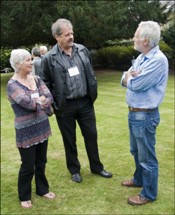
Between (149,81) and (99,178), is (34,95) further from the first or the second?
(99,178)

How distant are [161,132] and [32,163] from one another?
10.00 feet

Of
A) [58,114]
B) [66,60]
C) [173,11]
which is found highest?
[173,11]

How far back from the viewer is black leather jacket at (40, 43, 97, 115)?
3574 millimetres

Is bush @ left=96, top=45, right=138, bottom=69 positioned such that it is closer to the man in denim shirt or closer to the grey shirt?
the grey shirt

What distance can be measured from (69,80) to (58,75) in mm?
130

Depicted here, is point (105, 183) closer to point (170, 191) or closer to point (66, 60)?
point (170, 191)

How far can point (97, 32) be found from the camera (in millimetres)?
12453

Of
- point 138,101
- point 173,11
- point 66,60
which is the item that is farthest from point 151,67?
point 173,11

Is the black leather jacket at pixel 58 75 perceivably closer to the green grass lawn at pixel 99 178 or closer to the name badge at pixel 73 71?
the name badge at pixel 73 71

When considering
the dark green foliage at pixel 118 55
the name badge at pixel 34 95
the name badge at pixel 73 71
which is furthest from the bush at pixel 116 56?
the name badge at pixel 34 95

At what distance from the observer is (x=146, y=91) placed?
298 cm

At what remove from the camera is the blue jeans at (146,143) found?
3.04m

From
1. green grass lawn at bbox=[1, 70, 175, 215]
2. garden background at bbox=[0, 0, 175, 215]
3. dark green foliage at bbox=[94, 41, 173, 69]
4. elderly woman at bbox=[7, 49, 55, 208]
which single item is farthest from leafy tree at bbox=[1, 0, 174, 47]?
elderly woman at bbox=[7, 49, 55, 208]

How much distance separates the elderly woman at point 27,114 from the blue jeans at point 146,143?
863 mm
